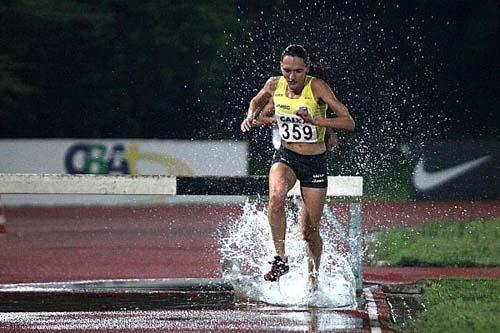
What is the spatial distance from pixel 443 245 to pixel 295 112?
7.44 metres

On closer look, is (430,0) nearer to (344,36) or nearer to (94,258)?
(344,36)

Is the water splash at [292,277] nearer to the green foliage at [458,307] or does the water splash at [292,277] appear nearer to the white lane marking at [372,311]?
the white lane marking at [372,311]

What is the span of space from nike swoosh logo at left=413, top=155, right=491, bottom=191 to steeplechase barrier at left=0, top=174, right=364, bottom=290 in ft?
Answer: 51.4

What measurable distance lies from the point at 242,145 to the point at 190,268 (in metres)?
11.9

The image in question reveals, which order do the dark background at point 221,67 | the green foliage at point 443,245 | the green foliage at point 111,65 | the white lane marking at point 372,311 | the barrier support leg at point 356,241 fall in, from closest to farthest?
1. the white lane marking at point 372,311
2. the barrier support leg at point 356,241
3. the green foliage at point 443,245
4. the dark background at point 221,67
5. the green foliage at point 111,65

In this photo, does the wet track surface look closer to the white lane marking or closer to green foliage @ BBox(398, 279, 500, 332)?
the white lane marking

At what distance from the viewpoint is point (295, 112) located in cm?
1054

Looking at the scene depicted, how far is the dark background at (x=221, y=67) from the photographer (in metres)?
29.7

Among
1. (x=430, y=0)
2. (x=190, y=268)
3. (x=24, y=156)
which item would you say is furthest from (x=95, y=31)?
(x=190, y=268)


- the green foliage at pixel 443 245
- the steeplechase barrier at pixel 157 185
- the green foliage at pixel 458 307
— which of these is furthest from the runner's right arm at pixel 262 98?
the green foliage at pixel 443 245

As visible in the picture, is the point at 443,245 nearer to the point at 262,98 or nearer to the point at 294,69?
the point at 262,98

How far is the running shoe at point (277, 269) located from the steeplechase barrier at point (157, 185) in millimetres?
940

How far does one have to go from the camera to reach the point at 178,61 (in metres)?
31.1

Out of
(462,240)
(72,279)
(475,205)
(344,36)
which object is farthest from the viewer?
(344,36)
